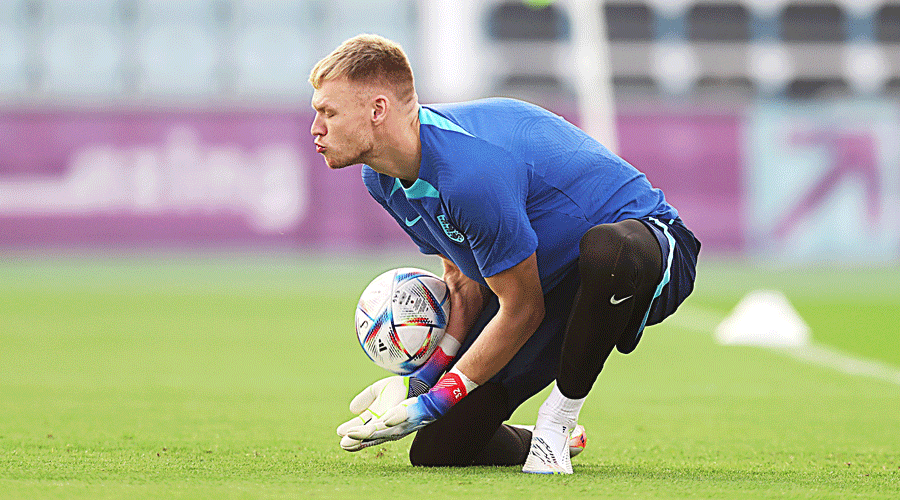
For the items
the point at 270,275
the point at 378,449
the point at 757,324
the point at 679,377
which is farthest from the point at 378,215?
the point at 378,449

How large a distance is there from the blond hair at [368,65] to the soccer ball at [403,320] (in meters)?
0.82

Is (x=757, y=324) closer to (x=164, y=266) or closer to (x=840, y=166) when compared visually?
(x=164, y=266)

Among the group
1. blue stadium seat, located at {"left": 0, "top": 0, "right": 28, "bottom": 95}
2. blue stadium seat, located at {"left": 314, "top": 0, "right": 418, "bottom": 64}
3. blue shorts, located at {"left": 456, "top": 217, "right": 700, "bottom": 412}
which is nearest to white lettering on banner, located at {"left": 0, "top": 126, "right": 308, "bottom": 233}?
blue stadium seat, located at {"left": 0, "top": 0, "right": 28, "bottom": 95}

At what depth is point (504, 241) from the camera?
3316mm

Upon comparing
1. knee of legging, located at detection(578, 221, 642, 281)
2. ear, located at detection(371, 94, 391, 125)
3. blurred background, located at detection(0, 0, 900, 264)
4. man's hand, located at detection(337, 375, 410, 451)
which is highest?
ear, located at detection(371, 94, 391, 125)

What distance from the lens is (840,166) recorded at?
59.9ft

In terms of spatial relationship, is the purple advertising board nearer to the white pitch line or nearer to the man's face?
the white pitch line

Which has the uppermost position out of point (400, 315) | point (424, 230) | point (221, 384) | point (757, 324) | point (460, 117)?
point (460, 117)

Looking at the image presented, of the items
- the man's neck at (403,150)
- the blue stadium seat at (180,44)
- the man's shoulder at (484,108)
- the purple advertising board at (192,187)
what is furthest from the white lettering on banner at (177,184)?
the man's neck at (403,150)

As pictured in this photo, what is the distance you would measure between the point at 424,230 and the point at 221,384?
2600 mm

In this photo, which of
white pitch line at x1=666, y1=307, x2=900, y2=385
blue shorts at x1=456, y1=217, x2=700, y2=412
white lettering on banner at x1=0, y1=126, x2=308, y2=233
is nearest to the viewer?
blue shorts at x1=456, y1=217, x2=700, y2=412

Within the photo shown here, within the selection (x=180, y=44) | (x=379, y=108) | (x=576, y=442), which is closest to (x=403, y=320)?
(x=576, y=442)

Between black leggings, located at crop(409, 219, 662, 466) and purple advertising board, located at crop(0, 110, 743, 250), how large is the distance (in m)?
13.3

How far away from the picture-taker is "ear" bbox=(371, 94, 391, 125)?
3342 millimetres
